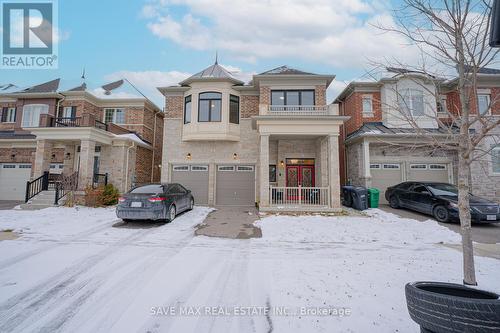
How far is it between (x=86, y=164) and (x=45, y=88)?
31.1ft

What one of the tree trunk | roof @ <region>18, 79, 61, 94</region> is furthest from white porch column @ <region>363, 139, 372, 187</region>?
roof @ <region>18, 79, 61, 94</region>

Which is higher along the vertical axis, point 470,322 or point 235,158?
point 235,158

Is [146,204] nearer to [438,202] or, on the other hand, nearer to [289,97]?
[289,97]

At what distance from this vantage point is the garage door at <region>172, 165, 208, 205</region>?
13.9m

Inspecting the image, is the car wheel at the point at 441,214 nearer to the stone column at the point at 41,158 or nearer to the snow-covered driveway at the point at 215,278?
the snow-covered driveway at the point at 215,278

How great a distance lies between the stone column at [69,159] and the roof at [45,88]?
4.94 meters

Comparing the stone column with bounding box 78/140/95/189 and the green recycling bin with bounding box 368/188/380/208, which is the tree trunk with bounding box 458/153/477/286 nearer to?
the green recycling bin with bounding box 368/188/380/208

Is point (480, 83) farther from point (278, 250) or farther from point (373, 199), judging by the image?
point (278, 250)

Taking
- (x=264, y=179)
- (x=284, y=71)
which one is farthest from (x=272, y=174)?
(x=284, y=71)

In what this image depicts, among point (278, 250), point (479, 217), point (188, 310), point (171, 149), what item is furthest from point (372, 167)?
point (188, 310)

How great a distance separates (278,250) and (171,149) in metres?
11.0

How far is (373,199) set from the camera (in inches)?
471

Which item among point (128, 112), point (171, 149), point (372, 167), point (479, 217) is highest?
point (128, 112)

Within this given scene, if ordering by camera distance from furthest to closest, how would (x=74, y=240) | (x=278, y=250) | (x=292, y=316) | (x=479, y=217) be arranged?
1. (x=479, y=217)
2. (x=74, y=240)
3. (x=278, y=250)
4. (x=292, y=316)
